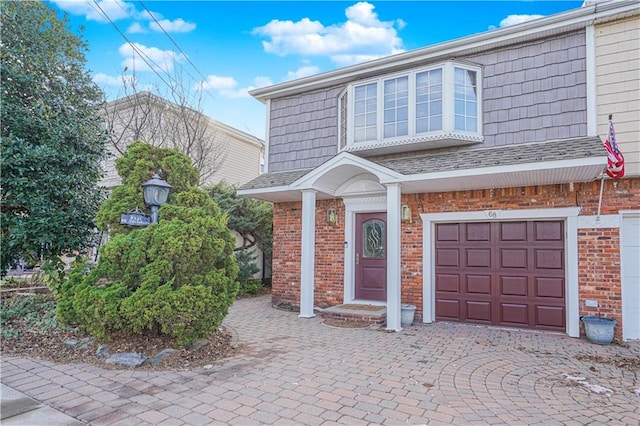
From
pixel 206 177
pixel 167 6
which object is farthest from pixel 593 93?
pixel 206 177

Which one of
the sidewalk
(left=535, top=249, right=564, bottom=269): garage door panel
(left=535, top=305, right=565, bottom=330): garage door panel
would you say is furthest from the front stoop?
the sidewalk

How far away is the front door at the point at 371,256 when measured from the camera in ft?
25.9

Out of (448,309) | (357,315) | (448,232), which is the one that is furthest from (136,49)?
(448,309)

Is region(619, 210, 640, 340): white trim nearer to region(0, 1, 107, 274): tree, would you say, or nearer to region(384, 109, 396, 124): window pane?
region(384, 109, 396, 124): window pane

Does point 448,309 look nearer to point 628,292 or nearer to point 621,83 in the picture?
point 628,292

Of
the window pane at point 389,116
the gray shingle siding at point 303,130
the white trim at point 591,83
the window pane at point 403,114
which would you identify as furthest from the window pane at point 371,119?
the white trim at point 591,83

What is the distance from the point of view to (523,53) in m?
6.69

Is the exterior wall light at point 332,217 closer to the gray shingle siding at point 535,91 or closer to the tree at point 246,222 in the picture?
the gray shingle siding at point 535,91

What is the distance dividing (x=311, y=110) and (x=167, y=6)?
3556 mm

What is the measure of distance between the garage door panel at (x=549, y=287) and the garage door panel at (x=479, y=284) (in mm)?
767

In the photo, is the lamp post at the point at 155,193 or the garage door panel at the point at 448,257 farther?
the garage door panel at the point at 448,257

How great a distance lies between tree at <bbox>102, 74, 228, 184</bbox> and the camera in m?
11.0

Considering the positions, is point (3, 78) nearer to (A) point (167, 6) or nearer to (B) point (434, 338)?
(A) point (167, 6)

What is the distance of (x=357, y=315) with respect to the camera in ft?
22.7
